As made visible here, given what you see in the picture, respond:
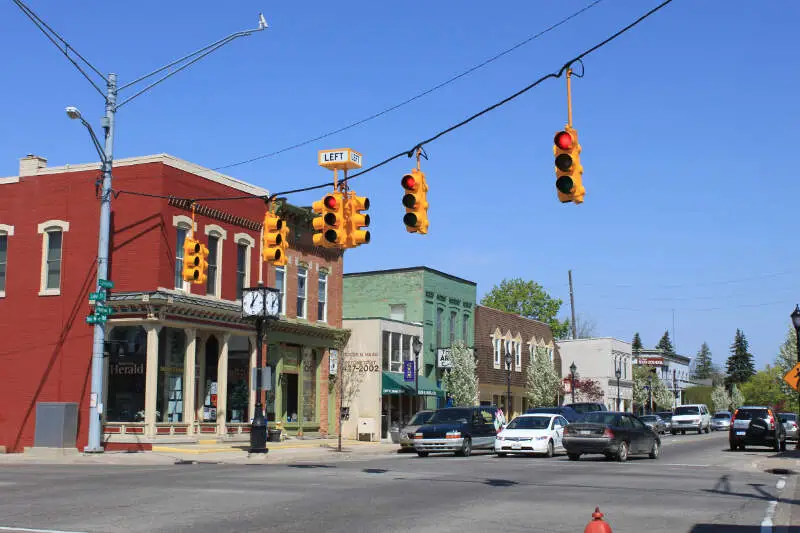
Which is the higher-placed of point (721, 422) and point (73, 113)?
point (73, 113)

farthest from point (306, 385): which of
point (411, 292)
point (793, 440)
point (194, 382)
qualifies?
point (793, 440)

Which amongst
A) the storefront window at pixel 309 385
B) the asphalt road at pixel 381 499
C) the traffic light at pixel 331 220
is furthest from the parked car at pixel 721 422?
the traffic light at pixel 331 220

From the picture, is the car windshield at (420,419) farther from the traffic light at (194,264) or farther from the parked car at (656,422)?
the parked car at (656,422)

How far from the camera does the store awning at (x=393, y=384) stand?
4534cm

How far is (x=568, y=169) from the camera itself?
13578mm

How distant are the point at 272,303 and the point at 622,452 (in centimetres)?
1227

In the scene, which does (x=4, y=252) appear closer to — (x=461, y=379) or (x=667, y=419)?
(x=461, y=379)

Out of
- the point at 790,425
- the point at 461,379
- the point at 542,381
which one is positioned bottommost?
the point at 790,425

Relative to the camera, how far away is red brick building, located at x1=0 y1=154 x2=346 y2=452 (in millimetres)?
31484

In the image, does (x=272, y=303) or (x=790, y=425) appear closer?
(x=272, y=303)

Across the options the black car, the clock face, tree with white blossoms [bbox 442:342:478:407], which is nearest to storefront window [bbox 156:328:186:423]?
the clock face

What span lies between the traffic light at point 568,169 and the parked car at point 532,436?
1738 cm

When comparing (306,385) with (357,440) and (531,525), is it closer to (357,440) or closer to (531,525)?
(357,440)

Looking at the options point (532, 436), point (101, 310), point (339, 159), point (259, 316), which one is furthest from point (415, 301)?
point (339, 159)
